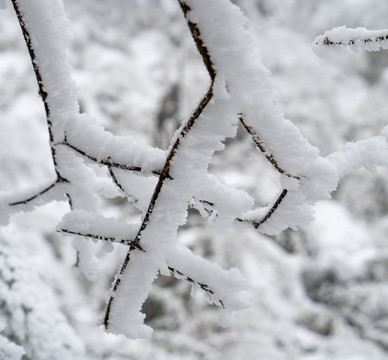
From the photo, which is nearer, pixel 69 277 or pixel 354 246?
pixel 69 277

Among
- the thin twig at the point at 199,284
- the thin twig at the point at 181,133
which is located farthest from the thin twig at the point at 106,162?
the thin twig at the point at 199,284

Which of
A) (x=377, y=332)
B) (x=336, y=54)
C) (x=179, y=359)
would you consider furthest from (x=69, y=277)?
(x=336, y=54)

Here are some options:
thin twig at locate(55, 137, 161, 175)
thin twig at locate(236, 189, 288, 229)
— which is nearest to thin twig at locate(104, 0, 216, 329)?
thin twig at locate(55, 137, 161, 175)

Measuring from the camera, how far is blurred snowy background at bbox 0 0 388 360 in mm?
961

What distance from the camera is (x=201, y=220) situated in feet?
8.59

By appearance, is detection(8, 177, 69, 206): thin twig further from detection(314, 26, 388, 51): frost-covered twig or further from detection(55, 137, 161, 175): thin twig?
detection(314, 26, 388, 51): frost-covered twig

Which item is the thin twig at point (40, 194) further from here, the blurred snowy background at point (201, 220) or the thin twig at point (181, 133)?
the thin twig at point (181, 133)

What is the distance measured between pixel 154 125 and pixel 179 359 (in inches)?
100.0

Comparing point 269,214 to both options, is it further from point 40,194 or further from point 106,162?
point 40,194

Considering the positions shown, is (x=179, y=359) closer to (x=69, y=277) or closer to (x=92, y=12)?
(x=69, y=277)

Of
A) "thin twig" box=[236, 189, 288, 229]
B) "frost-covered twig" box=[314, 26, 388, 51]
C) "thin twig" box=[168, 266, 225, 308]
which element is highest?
"frost-covered twig" box=[314, 26, 388, 51]

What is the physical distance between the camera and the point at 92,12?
4480 mm

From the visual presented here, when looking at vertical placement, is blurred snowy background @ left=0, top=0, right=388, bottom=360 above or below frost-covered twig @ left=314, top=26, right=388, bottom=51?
above

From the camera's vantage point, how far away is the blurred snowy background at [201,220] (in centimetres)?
96
